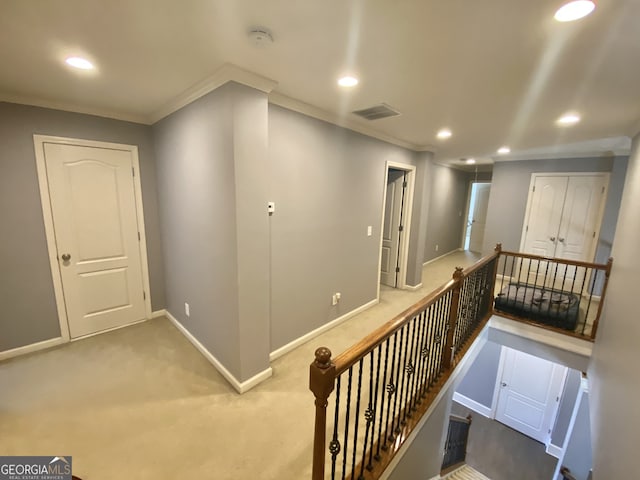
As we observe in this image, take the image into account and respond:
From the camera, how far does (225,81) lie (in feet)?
6.23

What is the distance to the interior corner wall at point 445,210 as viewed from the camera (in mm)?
6156

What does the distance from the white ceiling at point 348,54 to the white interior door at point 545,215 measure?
222cm

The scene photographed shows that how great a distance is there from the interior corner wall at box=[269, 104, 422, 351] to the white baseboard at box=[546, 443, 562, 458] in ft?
15.2

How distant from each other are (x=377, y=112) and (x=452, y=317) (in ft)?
6.92

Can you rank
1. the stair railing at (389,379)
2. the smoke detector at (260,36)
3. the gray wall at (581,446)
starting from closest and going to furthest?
the stair railing at (389,379) < the smoke detector at (260,36) < the gray wall at (581,446)

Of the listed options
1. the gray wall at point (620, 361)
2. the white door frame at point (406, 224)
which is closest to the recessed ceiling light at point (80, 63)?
the white door frame at point (406, 224)

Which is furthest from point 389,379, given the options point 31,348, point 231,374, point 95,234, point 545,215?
point 545,215

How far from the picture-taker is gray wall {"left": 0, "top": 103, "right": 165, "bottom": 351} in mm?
2453

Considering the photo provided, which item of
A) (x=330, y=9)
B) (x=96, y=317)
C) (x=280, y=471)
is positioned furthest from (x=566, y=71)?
(x=96, y=317)

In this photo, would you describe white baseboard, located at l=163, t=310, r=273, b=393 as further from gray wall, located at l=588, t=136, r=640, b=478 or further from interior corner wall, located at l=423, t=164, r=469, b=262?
interior corner wall, located at l=423, t=164, r=469, b=262

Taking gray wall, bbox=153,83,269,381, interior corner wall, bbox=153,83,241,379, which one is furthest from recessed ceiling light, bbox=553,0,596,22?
interior corner wall, bbox=153,83,241,379

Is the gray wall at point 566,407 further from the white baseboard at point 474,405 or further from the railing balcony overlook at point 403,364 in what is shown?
the railing balcony overlook at point 403,364

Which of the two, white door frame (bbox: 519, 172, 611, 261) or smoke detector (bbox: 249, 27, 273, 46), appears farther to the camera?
white door frame (bbox: 519, 172, 611, 261)

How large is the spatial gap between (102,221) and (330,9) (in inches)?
127
